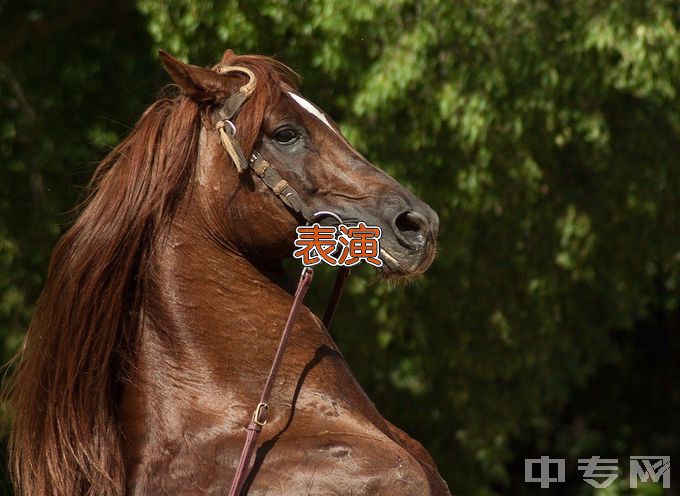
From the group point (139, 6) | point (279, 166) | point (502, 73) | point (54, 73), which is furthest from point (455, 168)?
point (279, 166)

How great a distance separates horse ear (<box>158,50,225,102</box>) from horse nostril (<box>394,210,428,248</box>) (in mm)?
579

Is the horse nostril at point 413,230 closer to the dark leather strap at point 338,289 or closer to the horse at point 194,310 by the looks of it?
the horse at point 194,310

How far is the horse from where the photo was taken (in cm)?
304

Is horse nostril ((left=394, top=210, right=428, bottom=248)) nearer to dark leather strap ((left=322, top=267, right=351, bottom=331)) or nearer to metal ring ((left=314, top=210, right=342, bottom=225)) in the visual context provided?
metal ring ((left=314, top=210, right=342, bottom=225))

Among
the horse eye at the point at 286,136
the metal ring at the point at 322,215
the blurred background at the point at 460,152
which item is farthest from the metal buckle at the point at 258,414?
the blurred background at the point at 460,152

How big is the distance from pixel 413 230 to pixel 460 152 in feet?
15.5

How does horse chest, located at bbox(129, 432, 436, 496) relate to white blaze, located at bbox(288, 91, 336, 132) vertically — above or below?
below

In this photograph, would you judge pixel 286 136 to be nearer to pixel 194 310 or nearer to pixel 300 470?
pixel 194 310

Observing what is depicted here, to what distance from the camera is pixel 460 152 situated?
7758 mm

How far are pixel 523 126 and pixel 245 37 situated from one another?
2131mm

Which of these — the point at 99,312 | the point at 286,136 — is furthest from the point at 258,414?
the point at 286,136

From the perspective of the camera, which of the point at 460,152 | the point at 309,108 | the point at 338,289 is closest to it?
the point at 309,108

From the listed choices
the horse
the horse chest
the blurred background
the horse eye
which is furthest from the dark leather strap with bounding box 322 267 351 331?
the blurred background

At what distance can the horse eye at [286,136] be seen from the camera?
3170 millimetres
